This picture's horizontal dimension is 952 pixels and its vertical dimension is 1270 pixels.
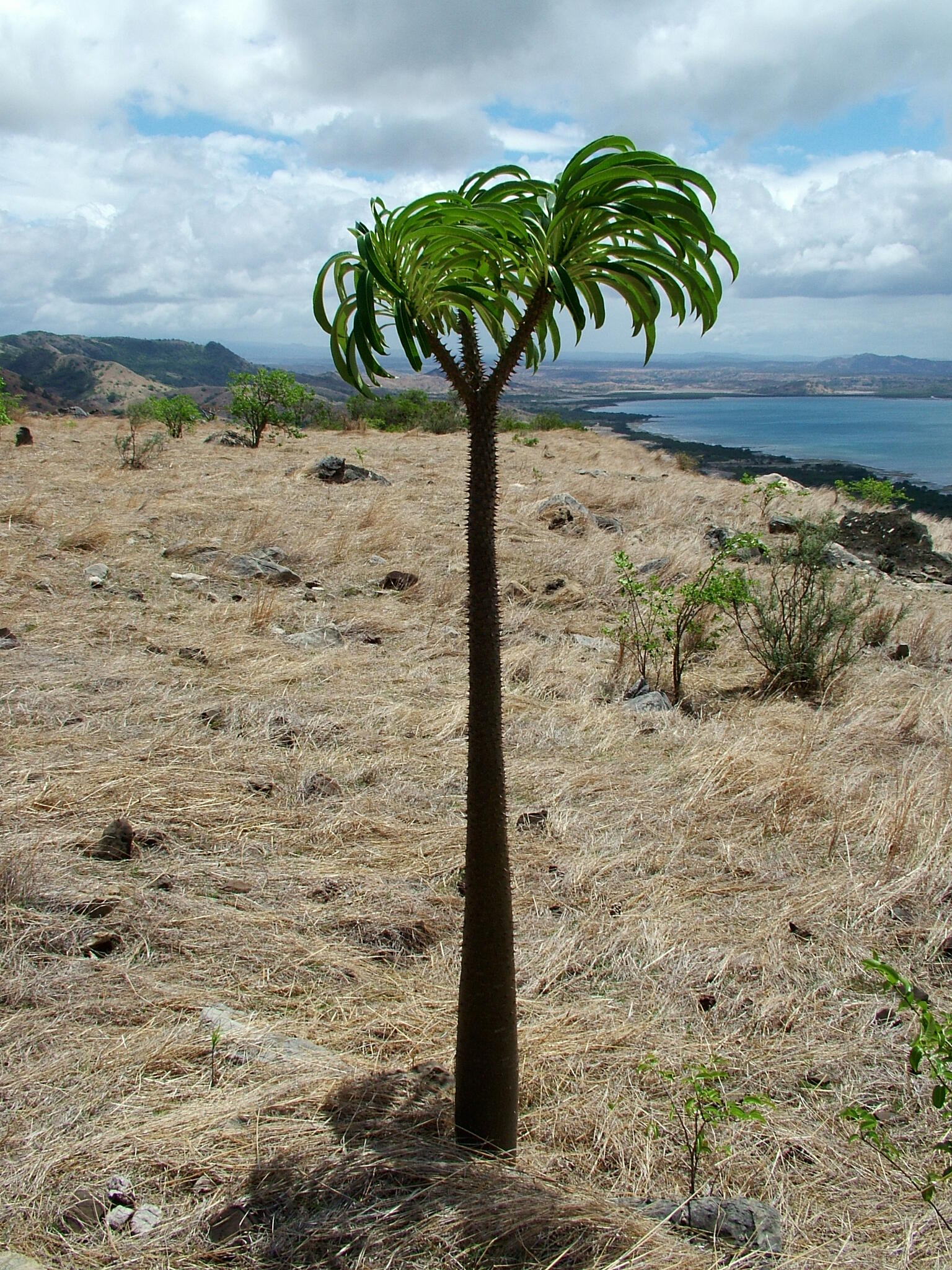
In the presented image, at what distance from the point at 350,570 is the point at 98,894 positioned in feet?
17.8

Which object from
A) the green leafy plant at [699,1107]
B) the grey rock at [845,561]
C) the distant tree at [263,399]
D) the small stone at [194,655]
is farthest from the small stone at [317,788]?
the distant tree at [263,399]

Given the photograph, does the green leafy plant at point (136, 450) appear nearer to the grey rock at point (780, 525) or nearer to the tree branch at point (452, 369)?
the grey rock at point (780, 525)

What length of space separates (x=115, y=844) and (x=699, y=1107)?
2275mm

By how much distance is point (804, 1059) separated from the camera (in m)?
2.52

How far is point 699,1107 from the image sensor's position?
1.97m

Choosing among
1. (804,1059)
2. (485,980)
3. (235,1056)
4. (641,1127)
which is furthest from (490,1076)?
(804,1059)

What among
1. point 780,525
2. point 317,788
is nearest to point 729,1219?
point 317,788

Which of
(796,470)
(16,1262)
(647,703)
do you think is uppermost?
(796,470)

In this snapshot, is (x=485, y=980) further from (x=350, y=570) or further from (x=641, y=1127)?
(x=350, y=570)

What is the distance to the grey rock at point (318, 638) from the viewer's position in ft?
20.0

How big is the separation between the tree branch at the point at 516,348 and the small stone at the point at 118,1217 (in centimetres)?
185

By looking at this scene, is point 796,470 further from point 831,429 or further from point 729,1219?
point 831,429

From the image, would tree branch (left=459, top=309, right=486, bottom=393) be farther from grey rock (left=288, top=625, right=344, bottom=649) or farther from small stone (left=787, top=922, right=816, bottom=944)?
grey rock (left=288, top=625, right=344, bottom=649)

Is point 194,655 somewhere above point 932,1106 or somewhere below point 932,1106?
above
